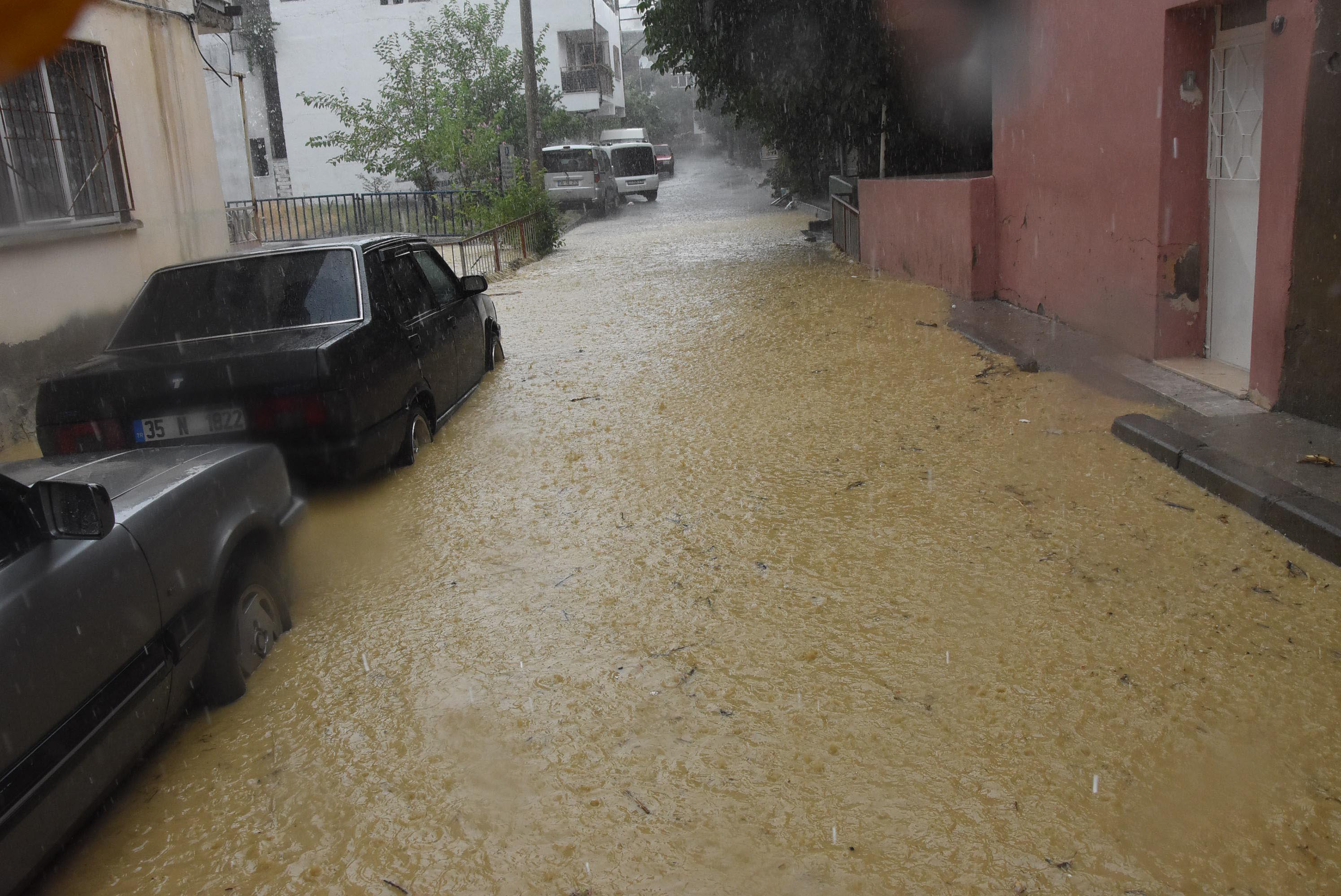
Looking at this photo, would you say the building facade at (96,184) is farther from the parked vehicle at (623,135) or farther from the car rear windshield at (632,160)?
the parked vehicle at (623,135)

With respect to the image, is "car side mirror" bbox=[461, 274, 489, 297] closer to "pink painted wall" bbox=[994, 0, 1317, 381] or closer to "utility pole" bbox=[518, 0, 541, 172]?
"pink painted wall" bbox=[994, 0, 1317, 381]

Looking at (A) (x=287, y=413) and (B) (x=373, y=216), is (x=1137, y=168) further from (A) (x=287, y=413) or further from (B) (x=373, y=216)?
Answer: (B) (x=373, y=216)

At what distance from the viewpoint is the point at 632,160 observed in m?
36.2

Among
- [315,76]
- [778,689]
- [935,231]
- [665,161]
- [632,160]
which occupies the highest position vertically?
[315,76]

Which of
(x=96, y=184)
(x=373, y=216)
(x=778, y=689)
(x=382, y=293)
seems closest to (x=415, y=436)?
(x=382, y=293)

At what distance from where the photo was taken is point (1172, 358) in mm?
7996

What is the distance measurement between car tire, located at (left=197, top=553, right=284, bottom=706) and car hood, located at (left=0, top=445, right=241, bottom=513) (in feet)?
1.33

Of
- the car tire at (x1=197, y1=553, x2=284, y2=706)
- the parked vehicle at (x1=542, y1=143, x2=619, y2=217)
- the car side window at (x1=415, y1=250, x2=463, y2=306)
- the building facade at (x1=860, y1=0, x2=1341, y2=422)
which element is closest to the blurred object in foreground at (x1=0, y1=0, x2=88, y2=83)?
the car tire at (x1=197, y1=553, x2=284, y2=706)

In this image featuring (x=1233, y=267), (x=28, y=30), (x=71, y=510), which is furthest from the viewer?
(x=1233, y=267)

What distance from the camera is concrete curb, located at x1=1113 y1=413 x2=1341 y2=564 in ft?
15.2

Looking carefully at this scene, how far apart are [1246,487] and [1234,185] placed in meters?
3.17

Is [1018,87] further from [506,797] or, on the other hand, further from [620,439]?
[506,797]

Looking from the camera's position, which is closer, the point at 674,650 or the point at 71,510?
the point at 71,510

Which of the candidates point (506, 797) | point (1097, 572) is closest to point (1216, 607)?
point (1097, 572)
